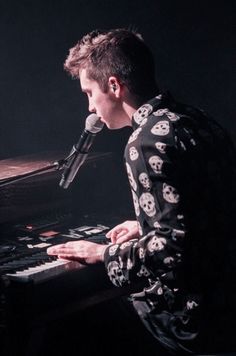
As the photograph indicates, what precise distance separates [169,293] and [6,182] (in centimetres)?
96

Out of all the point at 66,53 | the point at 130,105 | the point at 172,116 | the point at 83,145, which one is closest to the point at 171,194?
the point at 172,116

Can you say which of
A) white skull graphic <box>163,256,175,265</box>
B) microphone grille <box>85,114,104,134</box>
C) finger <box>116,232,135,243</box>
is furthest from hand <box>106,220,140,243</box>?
white skull graphic <box>163,256,175,265</box>

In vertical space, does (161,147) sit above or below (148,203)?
above

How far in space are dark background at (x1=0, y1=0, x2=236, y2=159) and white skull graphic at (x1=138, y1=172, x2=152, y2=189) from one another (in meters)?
1.91

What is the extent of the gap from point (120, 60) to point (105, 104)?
0.69ft

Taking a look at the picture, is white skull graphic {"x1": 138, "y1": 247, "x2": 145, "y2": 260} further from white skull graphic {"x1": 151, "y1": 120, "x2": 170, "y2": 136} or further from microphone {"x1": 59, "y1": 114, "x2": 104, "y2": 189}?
microphone {"x1": 59, "y1": 114, "x2": 104, "y2": 189}

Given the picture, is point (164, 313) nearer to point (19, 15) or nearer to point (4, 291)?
point (4, 291)

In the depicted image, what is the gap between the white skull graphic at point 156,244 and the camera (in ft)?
6.73

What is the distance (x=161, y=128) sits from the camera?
2100mm

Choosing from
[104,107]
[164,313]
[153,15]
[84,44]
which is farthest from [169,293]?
[153,15]

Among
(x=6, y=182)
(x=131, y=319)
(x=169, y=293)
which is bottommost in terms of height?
(x=131, y=319)

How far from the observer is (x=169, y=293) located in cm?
222

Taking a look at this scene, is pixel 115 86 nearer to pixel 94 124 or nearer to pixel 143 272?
pixel 94 124

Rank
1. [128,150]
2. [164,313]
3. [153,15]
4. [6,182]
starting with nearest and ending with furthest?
1. [128,150]
2. [164,313]
3. [6,182]
4. [153,15]
